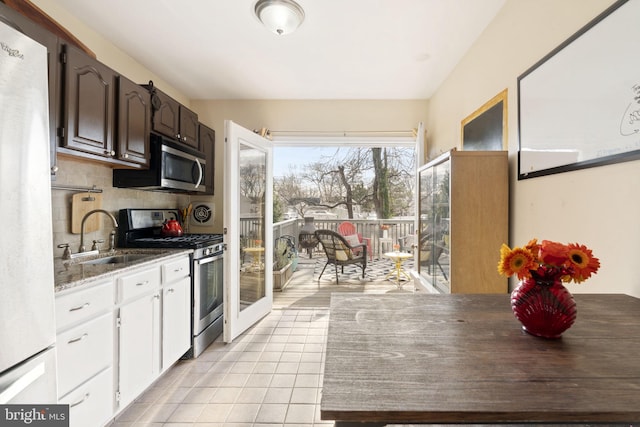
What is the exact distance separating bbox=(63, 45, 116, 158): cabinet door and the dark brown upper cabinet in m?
0.45

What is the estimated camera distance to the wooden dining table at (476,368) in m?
0.55

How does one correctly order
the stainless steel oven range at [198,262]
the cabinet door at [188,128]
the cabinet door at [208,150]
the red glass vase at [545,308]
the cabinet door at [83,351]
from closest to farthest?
the red glass vase at [545,308] < the cabinet door at [83,351] < the stainless steel oven range at [198,262] < the cabinet door at [188,128] < the cabinet door at [208,150]

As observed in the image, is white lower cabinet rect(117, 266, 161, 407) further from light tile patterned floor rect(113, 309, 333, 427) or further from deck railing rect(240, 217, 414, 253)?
deck railing rect(240, 217, 414, 253)

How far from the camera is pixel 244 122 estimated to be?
3.68 metres

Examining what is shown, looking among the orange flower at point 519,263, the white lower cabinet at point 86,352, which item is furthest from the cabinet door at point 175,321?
the orange flower at point 519,263

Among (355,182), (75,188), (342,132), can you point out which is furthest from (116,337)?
(355,182)

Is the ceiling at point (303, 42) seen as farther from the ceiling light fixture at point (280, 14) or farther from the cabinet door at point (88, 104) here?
the cabinet door at point (88, 104)

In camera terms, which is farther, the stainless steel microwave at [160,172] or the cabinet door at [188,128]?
the cabinet door at [188,128]

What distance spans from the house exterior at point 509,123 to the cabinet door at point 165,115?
43cm

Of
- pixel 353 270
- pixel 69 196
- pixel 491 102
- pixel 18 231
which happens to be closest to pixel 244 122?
pixel 69 196

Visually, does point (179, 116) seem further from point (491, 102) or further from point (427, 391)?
point (427, 391)

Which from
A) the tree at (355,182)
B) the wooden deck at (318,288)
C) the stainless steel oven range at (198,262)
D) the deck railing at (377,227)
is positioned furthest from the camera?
the tree at (355,182)

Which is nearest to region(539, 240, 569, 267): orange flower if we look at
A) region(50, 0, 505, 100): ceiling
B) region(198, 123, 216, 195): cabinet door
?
region(50, 0, 505, 100): ceiling

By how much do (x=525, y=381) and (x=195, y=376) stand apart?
2.21 meters
